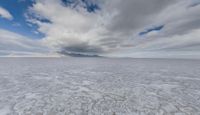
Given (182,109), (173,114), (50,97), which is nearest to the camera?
(173,114)

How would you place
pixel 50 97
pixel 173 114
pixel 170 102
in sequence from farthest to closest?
pixel 50 97, pixel 170 102, pixel 173 114

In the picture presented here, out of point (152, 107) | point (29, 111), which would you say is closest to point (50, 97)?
point (29, 111)

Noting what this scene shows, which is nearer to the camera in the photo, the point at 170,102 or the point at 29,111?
the point at 29,111

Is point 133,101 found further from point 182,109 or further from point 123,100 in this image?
point 182,109

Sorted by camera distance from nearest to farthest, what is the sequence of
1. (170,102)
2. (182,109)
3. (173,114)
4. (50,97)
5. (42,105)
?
Result: (173,114), (182,109), (42,105), (170,102), (50,97)

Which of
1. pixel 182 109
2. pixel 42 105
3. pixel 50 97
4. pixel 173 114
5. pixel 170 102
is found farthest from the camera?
pixel 50 97

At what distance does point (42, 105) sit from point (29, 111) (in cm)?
46

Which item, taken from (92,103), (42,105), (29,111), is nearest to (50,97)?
(42,105)

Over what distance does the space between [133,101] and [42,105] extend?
353cm

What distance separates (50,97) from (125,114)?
3.27 metres

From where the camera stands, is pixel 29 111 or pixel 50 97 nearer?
pixel 29 111

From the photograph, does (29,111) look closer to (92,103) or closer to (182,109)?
(92,103)

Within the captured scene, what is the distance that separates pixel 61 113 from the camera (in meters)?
3.23

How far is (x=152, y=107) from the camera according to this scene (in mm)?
3600
